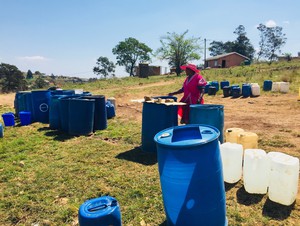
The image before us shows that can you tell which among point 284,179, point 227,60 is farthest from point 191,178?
point 227,60

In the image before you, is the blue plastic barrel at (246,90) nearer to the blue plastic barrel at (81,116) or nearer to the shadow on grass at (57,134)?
the blue plastic barrel at (81,116)

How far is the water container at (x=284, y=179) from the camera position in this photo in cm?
288

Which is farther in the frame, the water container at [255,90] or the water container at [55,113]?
the water container at [255,90]

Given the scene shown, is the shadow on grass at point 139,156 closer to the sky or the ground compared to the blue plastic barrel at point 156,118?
closer to the ground

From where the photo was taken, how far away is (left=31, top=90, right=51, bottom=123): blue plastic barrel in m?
7.68

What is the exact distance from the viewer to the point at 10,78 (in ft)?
105

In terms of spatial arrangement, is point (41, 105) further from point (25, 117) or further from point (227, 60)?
point (227, 60)

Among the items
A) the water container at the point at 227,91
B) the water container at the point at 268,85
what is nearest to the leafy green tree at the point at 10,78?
the water container at the point at 227,91

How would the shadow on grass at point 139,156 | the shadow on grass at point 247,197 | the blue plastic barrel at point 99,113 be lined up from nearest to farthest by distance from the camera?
the shadow on grass at point 247,197, the shadow on grass at point 139,156, the blue plastic barrel at point 99,113

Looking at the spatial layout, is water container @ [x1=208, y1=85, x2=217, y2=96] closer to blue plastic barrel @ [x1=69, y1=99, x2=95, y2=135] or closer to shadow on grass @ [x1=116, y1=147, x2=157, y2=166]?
blue plastic barrel @ [x1=69, y1=99, x2=95, y2=135]

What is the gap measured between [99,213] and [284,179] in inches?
84.2

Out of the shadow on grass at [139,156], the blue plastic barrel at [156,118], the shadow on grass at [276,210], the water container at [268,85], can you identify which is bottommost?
the shadow on grass at [276,210]

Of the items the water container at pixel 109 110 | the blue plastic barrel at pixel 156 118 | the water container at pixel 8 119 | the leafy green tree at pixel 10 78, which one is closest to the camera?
the blue plastic barrel at pixel 156 118

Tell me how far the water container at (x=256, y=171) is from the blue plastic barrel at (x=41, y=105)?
6.36 metres
